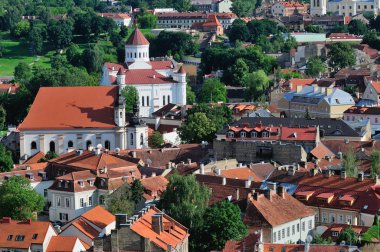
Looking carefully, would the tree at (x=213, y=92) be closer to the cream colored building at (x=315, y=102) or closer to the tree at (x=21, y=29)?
the cream colored building at (x=315, y=102)

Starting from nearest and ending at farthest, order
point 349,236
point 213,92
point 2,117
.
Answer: point 349,236
point 2,117
point 213,92

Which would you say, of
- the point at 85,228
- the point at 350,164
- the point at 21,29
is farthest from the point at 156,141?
the point at 21,29

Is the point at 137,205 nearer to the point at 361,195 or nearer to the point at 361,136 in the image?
the point at 361,195

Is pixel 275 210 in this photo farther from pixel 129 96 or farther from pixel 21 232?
pixel 129 96

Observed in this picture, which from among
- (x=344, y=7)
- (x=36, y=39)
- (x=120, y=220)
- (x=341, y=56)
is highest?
(x=344, y=7)

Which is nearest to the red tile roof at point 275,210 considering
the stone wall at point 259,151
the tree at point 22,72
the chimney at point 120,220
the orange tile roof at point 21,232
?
the chimney at point 120,220

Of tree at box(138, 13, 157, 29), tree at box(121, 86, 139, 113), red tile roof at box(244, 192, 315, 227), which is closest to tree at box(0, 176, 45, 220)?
red tile roof at box(244, 192, 315, 227)
